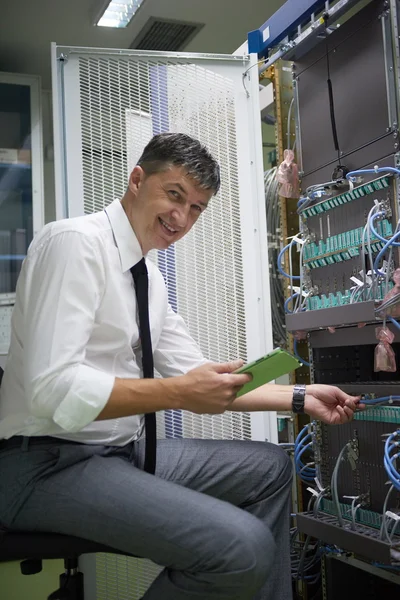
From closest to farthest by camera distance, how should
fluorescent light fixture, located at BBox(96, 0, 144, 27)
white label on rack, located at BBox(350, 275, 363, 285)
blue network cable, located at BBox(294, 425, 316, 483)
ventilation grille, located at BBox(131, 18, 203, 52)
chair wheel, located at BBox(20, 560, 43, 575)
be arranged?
1. chair wheel, located at BBox(20, 560, 43, 575)
2. white label on rack, located at BBox(350, 275, 363, 285)
3. blue network cable, located at BBox(294, 425, 316, 483)
4. fluorescent light fixture, located at BBox(96, 0, 144, 27)
5. ventilation grille, located at BBox(131, 18, 203, 52)

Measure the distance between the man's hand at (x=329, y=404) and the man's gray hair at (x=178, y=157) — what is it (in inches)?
23.4

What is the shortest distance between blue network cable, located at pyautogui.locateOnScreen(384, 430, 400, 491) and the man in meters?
0.25

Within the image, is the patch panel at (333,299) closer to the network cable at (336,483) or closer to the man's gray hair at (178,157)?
the network cable at (336,483)

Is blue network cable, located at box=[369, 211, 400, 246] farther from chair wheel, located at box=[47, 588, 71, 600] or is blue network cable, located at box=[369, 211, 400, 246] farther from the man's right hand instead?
chair wheel, located at box=[47, 588, 71, 600]

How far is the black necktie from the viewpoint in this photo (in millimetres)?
1386

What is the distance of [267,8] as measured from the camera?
3.53 m

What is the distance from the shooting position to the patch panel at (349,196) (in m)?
1.61

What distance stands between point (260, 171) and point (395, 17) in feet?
2.01

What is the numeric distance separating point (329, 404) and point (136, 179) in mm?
746

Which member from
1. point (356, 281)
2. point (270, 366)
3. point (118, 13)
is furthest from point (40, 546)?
point (118, 13)

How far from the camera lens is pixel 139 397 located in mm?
1180

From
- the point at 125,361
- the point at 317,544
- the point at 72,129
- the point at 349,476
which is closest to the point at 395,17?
the point at 72,129

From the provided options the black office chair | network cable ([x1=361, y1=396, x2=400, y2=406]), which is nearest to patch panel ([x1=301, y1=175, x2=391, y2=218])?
network cable ([x1=361, y1=396, x2=400, y2=406])

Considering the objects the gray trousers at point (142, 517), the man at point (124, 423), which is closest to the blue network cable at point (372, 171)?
the man at point (124, 423)
